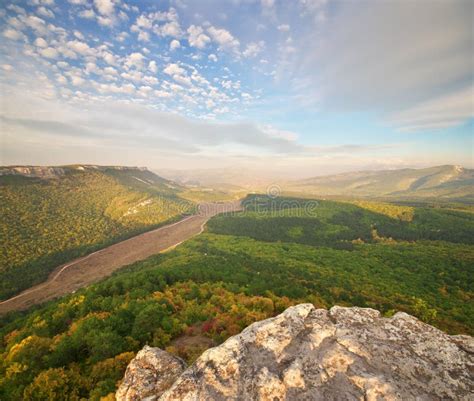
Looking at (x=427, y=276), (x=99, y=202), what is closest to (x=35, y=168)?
(x=99, y=202)

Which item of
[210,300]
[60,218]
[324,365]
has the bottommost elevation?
[60,218]

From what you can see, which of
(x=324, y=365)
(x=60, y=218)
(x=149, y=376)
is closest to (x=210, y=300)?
(x=149, y=376)

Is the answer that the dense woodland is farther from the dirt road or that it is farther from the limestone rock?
the dirt road

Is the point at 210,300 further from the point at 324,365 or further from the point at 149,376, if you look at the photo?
the point at 324,365

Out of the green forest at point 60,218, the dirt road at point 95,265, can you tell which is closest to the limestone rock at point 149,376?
the dirt road at point 95,265

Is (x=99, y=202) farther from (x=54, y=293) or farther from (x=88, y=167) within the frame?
(x=54, y=293)

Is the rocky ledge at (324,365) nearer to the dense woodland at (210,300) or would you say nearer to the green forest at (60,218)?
the dense woodland at (210,300)

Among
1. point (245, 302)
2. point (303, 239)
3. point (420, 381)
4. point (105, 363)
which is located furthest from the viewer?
point (303, 239)

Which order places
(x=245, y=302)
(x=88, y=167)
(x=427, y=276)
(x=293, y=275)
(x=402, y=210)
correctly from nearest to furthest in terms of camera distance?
(x=245, y=302)
(x=293, y=275)
(x=427, y=276)
(x=402, y=210)
(x=88, y=167)
